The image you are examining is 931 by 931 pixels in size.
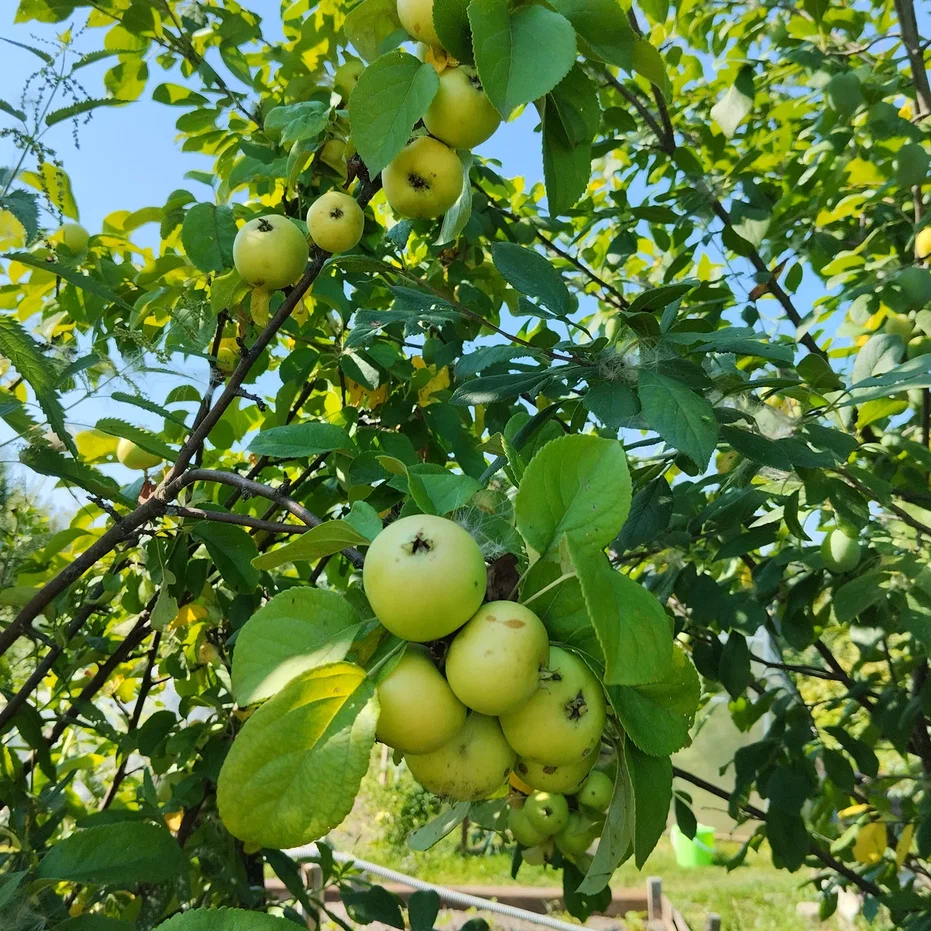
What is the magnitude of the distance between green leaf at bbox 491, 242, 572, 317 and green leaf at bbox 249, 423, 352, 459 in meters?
0.37

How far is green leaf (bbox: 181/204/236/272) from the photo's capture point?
1.30 m

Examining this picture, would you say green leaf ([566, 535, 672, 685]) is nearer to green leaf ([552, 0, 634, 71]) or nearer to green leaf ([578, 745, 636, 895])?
green leaf ([578, 745, 636, 895])

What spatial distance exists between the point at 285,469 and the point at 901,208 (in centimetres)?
194

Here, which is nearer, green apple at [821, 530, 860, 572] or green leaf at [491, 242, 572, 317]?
green leaf at [491, 242, 572, 317]

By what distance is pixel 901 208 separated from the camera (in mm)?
2312

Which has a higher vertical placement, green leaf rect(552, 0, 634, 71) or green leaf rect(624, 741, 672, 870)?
green leaf rect(552, 0, 634, 71)

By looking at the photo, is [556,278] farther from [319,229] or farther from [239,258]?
[239,258]

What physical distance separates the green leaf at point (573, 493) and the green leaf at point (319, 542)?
15cm

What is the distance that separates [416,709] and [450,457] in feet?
5.13

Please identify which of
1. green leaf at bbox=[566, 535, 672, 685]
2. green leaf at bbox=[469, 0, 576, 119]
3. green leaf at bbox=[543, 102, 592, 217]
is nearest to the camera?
green leaf at bbox=[566, 535, 672, 685]

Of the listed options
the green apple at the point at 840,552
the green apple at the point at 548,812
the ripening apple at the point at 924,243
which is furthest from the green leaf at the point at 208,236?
the ripening apple at the point at 924,243

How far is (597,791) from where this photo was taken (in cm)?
155

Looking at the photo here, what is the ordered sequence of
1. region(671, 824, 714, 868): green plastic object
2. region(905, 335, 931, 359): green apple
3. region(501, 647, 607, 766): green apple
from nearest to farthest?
region(501, 647, 607, 766): green apple → region(905, 335, 931, 359): green apple → region(671, 824, 714, 868): green plastic object

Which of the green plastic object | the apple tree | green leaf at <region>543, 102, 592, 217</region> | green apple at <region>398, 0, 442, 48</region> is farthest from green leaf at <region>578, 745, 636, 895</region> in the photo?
the green plastic object
